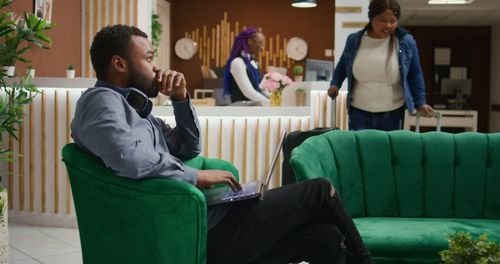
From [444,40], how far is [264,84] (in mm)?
10397

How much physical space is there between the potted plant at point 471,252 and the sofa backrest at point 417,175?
1.39m

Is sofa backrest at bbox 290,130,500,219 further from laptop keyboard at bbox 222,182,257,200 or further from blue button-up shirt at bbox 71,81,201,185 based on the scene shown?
blue button-up shirt at bbox 71,81,201,185

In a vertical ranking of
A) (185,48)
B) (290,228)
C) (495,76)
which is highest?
(185,48)

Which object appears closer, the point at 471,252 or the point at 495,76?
the point at 471,252

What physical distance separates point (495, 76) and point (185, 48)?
6.95m

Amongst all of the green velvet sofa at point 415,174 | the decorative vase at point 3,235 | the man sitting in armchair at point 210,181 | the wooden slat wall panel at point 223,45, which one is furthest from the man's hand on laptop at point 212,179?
the wooden slat wall panel at point 223,45

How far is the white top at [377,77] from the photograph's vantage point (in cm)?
378

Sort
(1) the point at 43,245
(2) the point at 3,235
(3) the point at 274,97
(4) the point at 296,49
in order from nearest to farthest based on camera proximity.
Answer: (2) the point at 3,235 → (1) the point at 43,245 → (3) the point at 274,97 → (4) the point at 296,49

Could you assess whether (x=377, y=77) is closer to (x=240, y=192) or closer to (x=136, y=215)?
(x=240, y=192)

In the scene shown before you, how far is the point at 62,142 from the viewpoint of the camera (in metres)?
4.98

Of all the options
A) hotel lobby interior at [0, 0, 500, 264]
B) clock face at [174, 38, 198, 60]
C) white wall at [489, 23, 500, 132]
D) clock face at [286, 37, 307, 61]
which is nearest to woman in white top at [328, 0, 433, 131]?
hotel lobby interior at [0, 0, 500, 264]

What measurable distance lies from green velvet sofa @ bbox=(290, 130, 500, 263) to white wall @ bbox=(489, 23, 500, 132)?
11625 millimetres

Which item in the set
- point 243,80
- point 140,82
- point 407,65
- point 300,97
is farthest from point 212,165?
point 300,97

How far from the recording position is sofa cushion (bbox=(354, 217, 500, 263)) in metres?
2.72
